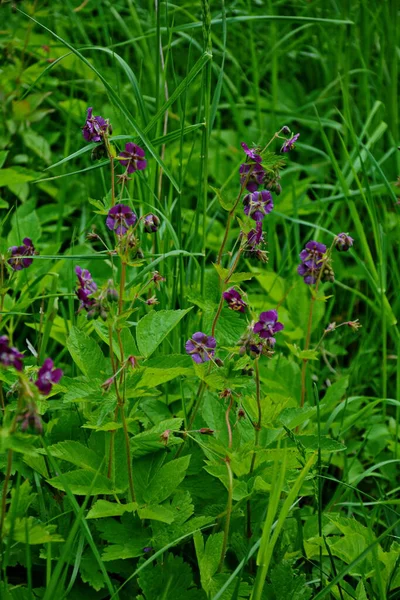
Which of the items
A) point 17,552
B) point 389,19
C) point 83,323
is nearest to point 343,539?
point 17,552

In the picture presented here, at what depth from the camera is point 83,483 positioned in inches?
61.4

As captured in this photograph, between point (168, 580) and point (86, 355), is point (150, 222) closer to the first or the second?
point (86, 355)

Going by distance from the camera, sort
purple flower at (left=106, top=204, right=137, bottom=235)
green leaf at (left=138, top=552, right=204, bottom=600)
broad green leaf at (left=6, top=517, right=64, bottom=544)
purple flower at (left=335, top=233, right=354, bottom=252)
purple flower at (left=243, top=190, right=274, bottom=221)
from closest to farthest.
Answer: broad green leaf at (left=6, top=517, right=64, bottom=544) < green leaf at (left=138, top=552, right=204, bottom=600) < purple flower at (left=106, top=204, right=137, bottom=235) < purple flower at (left=243, top=190, right=274, bottom=221) < purple flower at (left=335, top=233, right=354, bottom=252)

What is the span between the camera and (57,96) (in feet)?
11.1

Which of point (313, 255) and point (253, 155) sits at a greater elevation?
point (253, 155)

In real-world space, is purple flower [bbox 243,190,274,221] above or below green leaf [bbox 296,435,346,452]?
above

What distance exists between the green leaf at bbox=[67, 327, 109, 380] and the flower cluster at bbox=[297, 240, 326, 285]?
537 mm

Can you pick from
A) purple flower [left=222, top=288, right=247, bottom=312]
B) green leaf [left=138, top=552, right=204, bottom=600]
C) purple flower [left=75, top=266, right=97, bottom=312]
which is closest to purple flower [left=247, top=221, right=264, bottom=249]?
purple flower [left=222, top=288, right=247, bottom=312]

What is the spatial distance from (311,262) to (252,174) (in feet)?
0.99

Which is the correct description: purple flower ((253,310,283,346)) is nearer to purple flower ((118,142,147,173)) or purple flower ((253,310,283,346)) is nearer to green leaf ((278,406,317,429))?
green leaf ((278,406,317,429))

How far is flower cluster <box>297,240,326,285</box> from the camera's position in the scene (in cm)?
187

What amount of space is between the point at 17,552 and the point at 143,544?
265 millimetres

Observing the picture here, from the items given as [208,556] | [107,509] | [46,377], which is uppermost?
[46,377]

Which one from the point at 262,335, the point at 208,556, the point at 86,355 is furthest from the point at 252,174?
the point at 208,556
